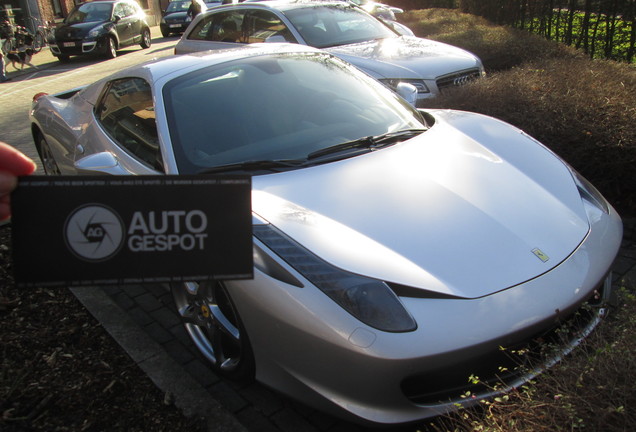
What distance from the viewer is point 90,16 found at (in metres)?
17.8

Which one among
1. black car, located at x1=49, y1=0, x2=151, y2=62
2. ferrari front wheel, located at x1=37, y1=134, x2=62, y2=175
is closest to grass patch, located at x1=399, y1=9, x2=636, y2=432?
ferrari front wheel, located at x1=37, y1=134, x2=62, y2=175

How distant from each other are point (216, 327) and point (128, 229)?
124cm

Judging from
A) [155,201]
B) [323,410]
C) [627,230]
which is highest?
[155,201]

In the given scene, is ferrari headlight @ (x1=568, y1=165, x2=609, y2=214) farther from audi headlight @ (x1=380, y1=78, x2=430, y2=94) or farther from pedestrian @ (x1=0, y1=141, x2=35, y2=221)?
audi headlight @ (x1=380, y1=78, x2=430, y2=94)

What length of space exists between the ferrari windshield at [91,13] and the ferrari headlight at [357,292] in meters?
17.4

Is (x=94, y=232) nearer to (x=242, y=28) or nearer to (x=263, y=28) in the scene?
(x=263, y=28)

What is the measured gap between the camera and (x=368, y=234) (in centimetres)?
254

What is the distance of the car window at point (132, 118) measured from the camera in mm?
3352

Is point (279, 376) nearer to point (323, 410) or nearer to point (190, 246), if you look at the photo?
point (323, 410)

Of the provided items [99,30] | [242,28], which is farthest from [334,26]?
[99,30]

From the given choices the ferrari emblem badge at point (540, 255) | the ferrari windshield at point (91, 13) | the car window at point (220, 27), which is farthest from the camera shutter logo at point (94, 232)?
the ferrari windshield at point (91, 13)

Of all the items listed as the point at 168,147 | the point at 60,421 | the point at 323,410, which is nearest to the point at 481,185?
the point at 323,410

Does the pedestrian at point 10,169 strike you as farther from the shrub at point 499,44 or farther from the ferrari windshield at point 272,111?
the shrub at point 499,44

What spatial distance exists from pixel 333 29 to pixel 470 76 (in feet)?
6.21
